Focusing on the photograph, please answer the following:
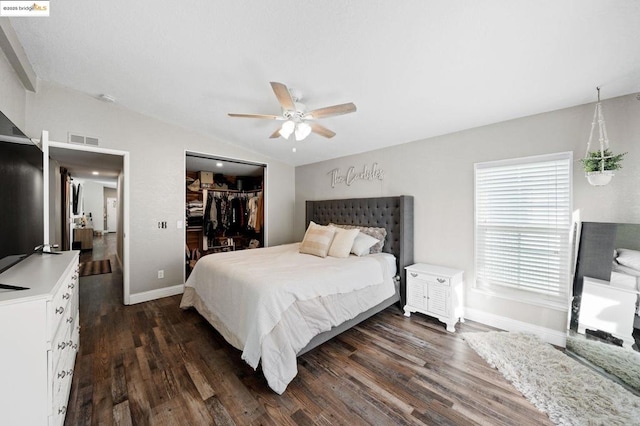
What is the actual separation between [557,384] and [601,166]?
1808 mm

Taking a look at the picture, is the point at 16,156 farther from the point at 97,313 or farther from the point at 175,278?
the point at 175,278

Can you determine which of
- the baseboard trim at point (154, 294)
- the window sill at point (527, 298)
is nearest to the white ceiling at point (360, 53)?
the window sill at point (527, 298)

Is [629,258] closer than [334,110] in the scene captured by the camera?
Yes

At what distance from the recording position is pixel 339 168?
4.42 meters

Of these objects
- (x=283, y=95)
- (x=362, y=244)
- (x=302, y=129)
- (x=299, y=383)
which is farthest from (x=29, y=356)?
(x=362, y=244)

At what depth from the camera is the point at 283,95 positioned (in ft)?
6.66

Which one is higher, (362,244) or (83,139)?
(83,139)

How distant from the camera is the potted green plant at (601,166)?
197cm

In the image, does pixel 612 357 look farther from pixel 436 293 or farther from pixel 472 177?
pixel 472 177

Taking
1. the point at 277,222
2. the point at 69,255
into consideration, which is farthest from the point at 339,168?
the point at 69,255

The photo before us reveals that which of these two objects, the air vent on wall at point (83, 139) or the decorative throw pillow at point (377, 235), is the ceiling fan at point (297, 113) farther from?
the air vent on wall at point (83, 139)

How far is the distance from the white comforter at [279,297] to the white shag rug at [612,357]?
5.63 ft

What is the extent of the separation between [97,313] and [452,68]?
15.8ft

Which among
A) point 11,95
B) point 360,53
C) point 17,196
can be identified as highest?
point 360,53
